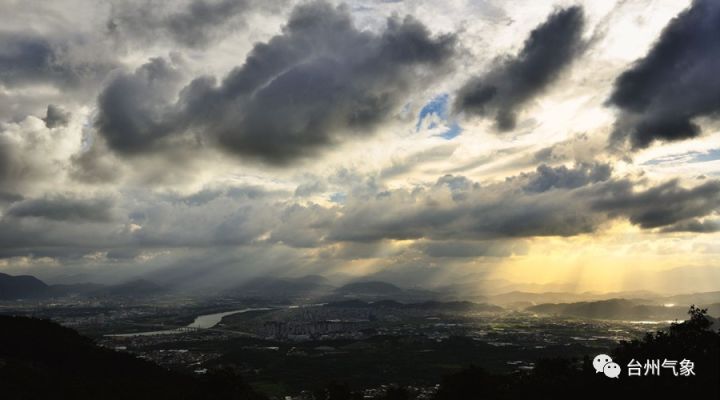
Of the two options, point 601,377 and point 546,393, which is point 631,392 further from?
point 546,393

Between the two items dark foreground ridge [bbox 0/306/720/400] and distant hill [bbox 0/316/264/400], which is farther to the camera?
distant hill [bbox 0/316/264/400]

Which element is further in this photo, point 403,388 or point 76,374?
point 76,374

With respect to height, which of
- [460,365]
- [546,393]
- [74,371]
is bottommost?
[460,365]

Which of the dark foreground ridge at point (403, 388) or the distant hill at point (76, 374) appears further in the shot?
the distant hill at point (76, 374)

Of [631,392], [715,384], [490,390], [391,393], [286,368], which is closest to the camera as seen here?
[715,384]

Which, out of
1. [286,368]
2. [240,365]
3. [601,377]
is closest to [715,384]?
[601,377]

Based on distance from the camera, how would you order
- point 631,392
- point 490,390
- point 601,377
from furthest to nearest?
point 490,390, point 601,377, point 631,392

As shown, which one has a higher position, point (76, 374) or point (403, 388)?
point (403, 388)

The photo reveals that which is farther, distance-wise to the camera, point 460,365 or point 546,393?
point 460,365
